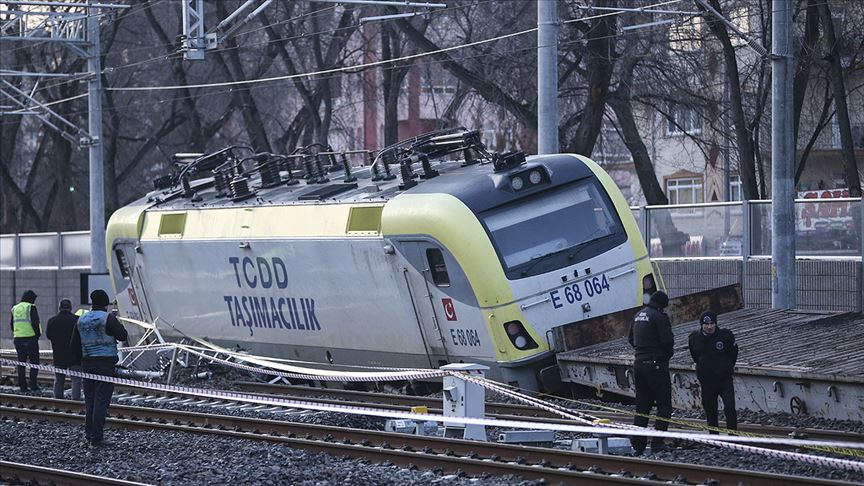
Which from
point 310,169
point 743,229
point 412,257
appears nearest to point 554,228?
point 412,257

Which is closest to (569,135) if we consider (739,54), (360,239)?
(739,54)

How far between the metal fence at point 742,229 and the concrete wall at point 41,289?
17.0 m

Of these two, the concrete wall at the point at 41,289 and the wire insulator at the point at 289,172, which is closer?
the wire insulator at the point at 289,172

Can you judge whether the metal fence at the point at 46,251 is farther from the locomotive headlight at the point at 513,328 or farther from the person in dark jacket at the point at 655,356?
the person in dark jacket at the point at 655,356

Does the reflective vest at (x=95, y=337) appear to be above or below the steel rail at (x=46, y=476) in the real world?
above

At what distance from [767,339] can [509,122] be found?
16.1 m

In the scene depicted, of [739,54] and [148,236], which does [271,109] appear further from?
[148,236]

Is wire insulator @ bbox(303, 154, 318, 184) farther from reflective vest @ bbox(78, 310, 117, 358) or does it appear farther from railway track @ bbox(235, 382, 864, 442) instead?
reflective vest @ bbox(78, 310, 117, 358)

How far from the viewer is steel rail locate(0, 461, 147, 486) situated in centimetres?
1156

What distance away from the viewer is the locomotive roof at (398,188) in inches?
632

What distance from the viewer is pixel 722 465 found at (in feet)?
37.4

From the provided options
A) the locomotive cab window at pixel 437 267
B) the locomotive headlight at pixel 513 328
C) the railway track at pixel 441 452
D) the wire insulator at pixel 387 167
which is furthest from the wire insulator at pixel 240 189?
the locomotive headlight at pixel 513 328

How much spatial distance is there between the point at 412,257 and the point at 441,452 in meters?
4.16

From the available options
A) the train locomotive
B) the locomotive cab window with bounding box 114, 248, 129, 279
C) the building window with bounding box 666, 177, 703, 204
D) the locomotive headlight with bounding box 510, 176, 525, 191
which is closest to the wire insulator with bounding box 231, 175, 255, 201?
the train locomotive
